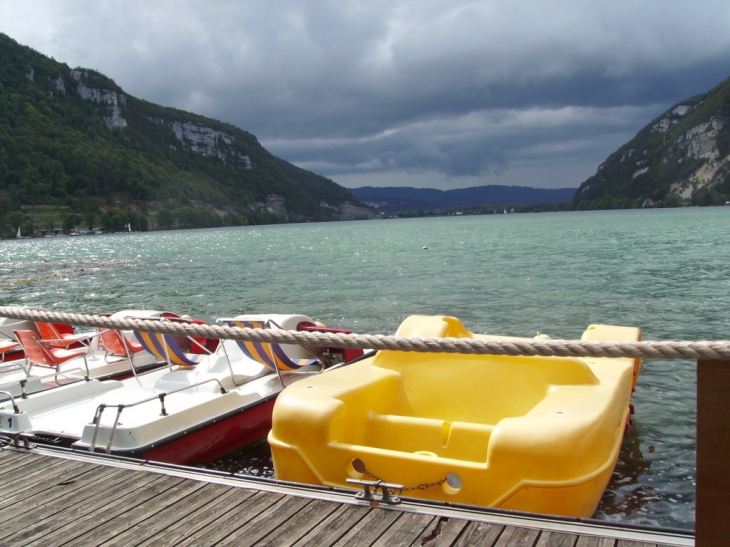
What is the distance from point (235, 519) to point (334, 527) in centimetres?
61

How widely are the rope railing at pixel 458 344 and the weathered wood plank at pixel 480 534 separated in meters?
0.92

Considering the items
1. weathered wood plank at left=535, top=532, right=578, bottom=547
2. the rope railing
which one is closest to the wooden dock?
weathered wood plank at left=535, top=532, right=578, bottom=547

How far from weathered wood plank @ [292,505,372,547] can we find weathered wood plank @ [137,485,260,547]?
56 centimetres

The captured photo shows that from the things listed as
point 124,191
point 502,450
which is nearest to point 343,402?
point 502,450

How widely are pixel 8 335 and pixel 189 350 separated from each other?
4.94 metres

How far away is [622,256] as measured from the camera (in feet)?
138

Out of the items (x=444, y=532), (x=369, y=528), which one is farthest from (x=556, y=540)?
(x=369, y=528)

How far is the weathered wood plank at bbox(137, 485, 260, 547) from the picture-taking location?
3.36 metres

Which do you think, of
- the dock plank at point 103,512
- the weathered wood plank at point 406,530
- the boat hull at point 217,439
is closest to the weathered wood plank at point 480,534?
the weathered wood plank at point 406,530

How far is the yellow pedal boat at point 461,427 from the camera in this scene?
432 cm

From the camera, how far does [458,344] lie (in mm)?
3449

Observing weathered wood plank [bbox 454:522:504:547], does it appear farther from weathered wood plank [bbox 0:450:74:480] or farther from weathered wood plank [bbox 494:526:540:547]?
weathered wood plank [bbox 0:450:74:480]

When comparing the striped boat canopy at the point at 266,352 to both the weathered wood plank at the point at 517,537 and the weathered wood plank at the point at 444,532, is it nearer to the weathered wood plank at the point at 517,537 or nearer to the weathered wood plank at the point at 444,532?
the weathered wood plank at the point at 444,532

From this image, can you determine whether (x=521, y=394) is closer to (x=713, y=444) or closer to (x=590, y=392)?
(x=590, y=392)
